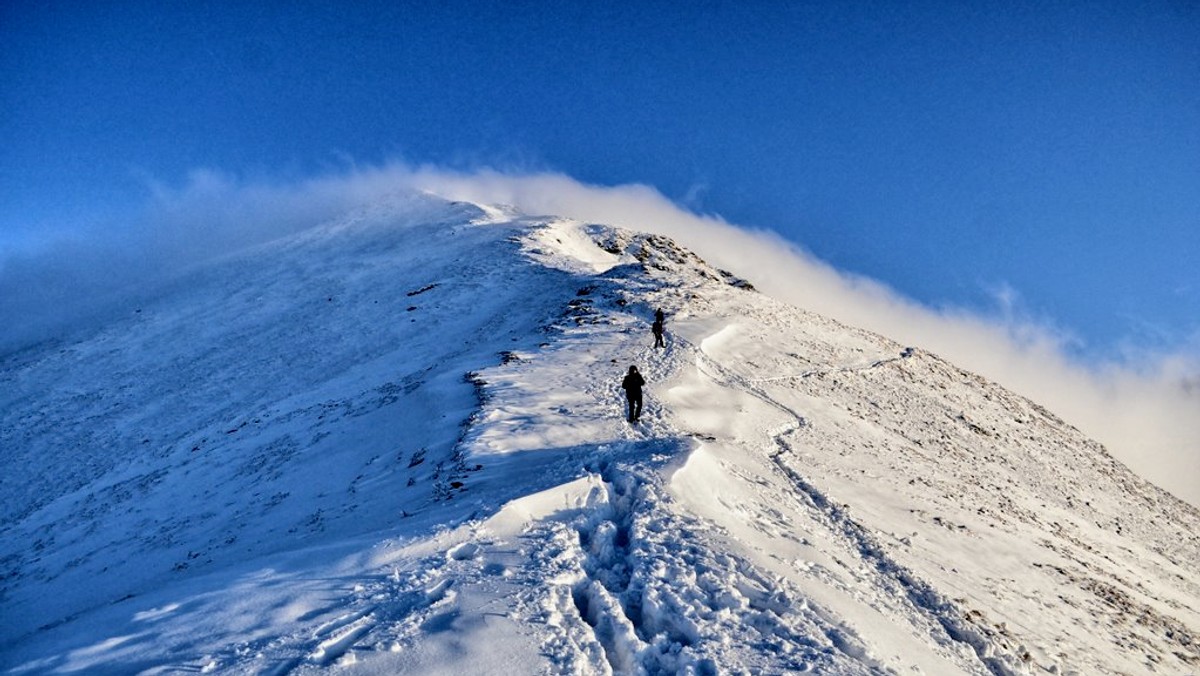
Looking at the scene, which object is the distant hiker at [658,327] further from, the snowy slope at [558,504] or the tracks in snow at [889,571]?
the tracks in snow at [889,571]

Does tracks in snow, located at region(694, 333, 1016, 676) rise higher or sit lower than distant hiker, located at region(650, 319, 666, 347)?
lower

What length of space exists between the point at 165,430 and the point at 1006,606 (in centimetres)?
3636

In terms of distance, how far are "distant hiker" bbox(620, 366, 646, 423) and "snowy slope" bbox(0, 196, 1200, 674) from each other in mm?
968

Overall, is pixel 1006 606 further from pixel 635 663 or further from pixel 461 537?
pixel 461 537

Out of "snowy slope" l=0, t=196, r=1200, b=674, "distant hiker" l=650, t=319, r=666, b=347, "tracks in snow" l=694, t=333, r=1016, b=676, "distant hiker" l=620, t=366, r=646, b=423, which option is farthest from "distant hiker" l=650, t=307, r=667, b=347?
"distant hiker" l=620, t=366, r=646, b=423

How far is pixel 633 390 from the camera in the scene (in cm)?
1995

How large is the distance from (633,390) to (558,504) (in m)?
7.46

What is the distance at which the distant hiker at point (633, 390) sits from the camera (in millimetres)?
19891

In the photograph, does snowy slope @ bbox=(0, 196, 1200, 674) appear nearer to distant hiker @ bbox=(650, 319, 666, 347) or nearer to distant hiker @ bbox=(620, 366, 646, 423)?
distant hiker @ bbox=(620, 366, 646, 423)

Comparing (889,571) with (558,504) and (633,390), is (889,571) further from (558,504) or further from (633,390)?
(633,390)

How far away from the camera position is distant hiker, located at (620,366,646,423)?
783 inches

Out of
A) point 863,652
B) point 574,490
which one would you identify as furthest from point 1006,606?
point 574,490

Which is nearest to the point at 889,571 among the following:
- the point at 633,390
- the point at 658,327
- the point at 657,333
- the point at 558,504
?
the point at 558,504

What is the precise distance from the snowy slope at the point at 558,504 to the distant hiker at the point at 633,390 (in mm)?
968
